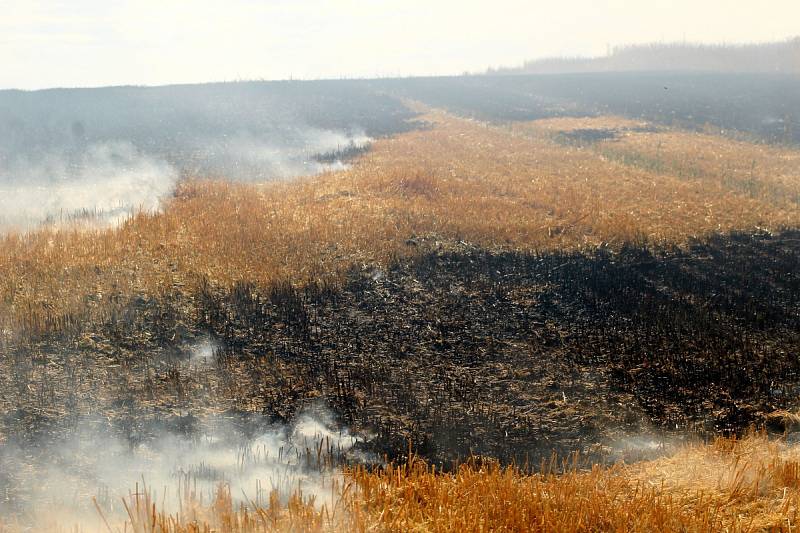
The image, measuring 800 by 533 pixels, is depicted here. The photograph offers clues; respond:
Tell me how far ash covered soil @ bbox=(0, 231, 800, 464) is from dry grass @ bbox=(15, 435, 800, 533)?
1.62 metres

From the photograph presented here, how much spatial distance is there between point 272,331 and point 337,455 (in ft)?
12.8

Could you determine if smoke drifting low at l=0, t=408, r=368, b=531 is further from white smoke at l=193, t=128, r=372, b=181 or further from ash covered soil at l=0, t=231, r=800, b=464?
white smoke at l=193, t=128, r=372, b=181

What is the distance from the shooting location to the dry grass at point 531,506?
6016mm

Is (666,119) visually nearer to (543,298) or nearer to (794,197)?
(794,197)

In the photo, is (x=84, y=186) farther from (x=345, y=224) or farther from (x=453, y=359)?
(x=453, y=359)

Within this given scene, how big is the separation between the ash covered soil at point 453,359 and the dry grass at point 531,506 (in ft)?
5.32

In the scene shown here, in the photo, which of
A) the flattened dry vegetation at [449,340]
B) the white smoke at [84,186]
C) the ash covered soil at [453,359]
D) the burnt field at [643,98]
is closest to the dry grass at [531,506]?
the flattened dry vegetation at [449,340]

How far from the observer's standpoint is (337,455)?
853 centimetres

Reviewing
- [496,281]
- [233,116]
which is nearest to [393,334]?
[496,281]

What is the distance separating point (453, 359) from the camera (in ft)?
36.7

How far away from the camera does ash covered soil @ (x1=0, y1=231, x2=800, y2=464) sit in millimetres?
9320

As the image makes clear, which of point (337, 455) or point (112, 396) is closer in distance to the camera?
point (337, 455)

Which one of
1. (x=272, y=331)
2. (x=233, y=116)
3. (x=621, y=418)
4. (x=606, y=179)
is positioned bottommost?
(x=621, y=418)

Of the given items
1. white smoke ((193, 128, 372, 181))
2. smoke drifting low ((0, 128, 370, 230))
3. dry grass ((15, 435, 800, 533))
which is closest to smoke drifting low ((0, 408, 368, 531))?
dry grass ((15, 435, 800, 533))
